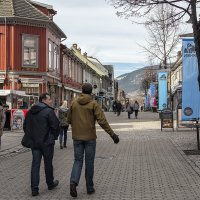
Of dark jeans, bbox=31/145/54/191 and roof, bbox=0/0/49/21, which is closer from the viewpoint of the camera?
dark jeans, bbox=31/145/54/191

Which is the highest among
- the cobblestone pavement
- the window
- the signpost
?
the window

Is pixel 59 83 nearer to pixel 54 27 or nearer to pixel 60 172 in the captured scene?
pixel 54 27

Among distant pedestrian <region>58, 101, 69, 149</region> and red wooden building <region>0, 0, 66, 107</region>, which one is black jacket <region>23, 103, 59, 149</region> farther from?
red wooden building <region>0, 0, 66, 107</region>

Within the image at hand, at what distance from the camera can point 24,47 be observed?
3400cm

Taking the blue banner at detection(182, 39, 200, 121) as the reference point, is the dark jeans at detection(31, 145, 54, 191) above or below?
below

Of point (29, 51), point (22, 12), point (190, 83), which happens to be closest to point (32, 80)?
point (29, 51)

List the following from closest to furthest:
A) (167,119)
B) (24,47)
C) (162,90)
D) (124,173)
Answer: (124,173) → (167,119) → (24,47) → (162,90)

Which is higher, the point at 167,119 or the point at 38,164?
the point at 167,119

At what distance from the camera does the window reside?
34.0m

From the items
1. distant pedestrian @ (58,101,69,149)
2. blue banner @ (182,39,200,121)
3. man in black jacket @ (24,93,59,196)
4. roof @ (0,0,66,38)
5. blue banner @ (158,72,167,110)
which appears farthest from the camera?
blue banner @ (158,72,167,110)

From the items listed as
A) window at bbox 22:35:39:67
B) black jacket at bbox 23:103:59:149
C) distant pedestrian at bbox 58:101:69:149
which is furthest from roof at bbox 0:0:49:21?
black jacket at bbox 23:103:59:149

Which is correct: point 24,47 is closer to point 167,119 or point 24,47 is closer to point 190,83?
point 167,119

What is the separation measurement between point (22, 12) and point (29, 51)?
268 centimetres

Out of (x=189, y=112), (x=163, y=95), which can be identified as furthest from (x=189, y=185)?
(x=163, y=95)
